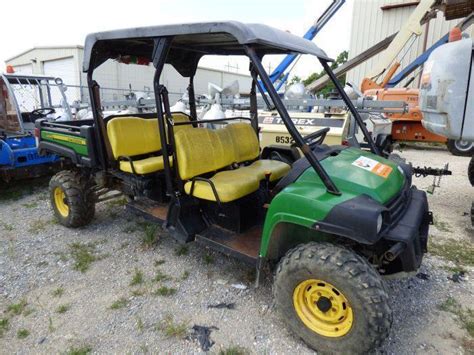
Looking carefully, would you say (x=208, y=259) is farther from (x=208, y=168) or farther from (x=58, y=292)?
(x=58, y=292)

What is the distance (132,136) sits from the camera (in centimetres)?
359

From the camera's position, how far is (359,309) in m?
1.91

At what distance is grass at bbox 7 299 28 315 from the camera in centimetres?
257

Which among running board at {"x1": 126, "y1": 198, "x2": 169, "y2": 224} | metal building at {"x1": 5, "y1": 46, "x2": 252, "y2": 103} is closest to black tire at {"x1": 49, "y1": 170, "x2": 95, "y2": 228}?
running board at {"x1": 126, "y1": 198, "x2": 169, "y2": 224}

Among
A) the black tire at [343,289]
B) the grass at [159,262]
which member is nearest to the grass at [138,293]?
the grass at [159,262]

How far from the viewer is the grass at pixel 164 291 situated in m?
2.79

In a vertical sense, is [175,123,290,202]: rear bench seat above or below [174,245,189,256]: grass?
above

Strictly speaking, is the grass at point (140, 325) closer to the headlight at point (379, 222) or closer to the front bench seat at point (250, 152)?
the front bench seat at point (250, 152)

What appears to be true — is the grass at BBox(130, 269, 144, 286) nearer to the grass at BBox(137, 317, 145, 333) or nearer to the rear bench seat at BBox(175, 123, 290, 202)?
the grass at BBox(137, 317, 145, 333)

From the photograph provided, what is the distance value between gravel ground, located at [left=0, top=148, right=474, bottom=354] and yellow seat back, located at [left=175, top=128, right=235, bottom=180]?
35.3 inches

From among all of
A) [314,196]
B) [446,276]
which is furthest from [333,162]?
[446,276]

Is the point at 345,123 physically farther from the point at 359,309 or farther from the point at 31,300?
the point at 31,300

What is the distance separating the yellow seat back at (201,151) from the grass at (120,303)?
107 centimetres

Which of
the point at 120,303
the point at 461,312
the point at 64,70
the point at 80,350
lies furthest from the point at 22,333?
the point at 64,70
